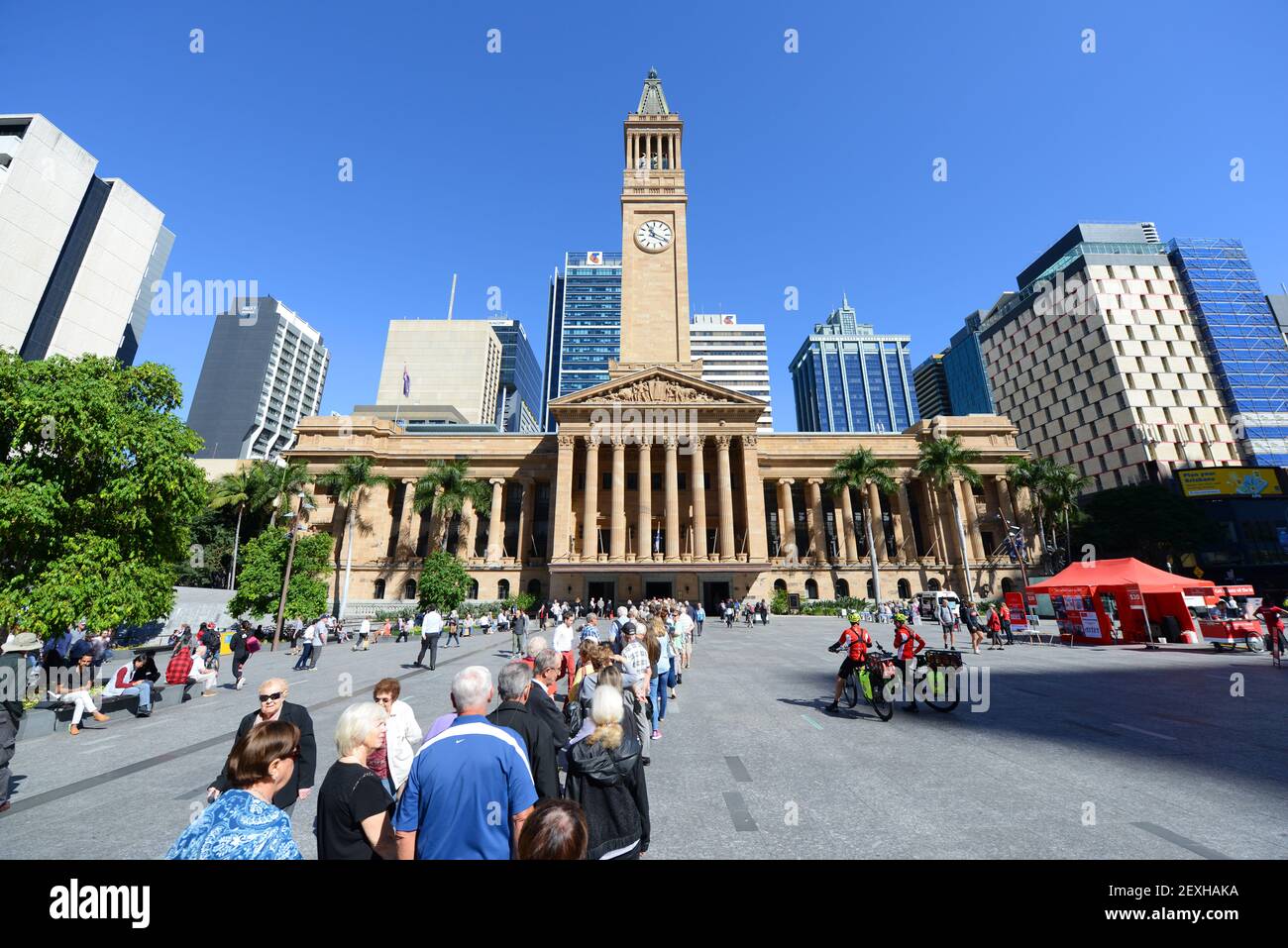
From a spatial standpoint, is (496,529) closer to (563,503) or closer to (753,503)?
(563,503)

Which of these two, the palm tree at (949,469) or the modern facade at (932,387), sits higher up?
the modern facade at (932,387)

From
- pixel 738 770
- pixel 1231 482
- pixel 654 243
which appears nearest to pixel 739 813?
pixel 738 770

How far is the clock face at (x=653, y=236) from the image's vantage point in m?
57.5

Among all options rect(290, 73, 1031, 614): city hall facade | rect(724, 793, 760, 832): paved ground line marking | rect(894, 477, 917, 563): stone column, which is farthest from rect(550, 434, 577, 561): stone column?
rect(724, 793, 760, 832): paved ground line marking

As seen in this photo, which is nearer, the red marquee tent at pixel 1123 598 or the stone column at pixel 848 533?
the red marquee tent at pixel 1123 598

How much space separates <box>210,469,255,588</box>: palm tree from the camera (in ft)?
140

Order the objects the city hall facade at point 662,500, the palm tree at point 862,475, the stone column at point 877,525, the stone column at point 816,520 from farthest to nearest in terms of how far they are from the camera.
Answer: the stone column at point 816,520 → the stone column at point 877,525 → the palm tree at point 862,475 → the city hall facade at point 662,500

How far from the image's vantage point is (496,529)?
49625 mm

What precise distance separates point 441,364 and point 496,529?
72208 millimetres

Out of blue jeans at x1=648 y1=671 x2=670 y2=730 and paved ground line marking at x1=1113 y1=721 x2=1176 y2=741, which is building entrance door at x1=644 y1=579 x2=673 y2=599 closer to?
blue jeans at x1=648 y1=671 x2=670 y2=730

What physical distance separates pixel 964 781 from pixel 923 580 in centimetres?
4792

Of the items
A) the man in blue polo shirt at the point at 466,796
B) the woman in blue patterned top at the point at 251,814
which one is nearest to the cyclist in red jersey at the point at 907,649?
the man in blue polo shirt at the point at 466,796

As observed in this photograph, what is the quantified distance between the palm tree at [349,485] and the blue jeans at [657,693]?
1733 inches

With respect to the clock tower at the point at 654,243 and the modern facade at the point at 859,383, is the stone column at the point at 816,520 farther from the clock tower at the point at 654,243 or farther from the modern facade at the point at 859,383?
the modern facade at the point at 859,383
